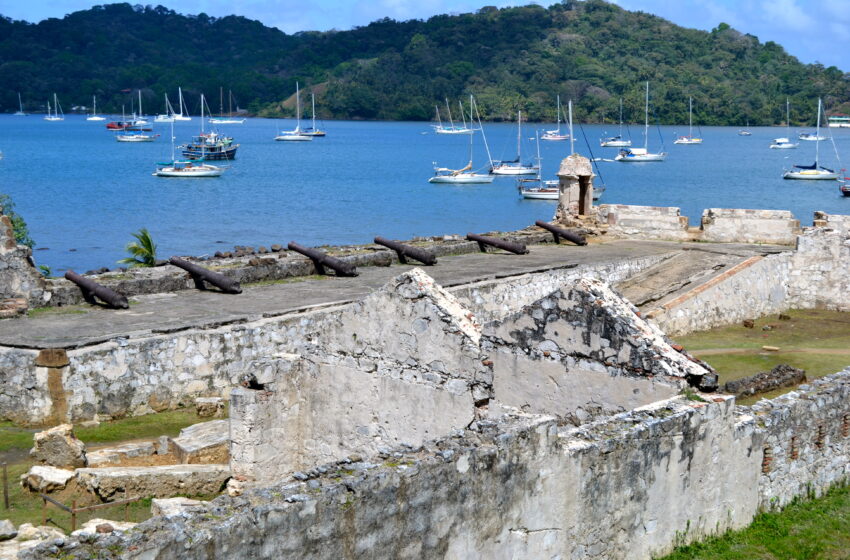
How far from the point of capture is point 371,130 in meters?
195

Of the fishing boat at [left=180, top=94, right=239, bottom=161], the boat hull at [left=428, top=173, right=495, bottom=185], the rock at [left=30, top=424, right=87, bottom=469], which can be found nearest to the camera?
the rock at [left=30, top=424, right=87, bottom=469]

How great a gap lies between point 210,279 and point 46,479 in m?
9.56

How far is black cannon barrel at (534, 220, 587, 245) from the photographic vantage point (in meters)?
29.5

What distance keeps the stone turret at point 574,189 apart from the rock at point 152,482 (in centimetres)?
1984

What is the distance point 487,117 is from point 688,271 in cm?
16701

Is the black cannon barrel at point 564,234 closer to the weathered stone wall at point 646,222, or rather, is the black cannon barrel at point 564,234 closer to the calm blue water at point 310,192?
the weathered stone wall at point 646,222

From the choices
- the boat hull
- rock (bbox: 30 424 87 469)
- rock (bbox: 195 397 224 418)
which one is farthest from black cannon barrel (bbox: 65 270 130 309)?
the boat hull

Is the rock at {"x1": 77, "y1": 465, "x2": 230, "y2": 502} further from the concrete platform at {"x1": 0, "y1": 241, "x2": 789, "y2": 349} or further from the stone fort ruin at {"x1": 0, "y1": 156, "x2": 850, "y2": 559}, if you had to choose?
the concrete platform at {"x1": 0, "y1": 241, "x2": 789, "y2": 349}

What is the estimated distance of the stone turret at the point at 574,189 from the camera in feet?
101

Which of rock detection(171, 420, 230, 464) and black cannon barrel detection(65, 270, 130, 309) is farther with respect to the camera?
black cannon barrel detection(65, 270, 130, 309)

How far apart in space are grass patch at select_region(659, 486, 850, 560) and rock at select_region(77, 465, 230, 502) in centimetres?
492

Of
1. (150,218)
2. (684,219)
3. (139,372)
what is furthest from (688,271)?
(150,218)

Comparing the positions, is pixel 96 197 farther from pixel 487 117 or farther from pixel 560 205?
pixel 487 117

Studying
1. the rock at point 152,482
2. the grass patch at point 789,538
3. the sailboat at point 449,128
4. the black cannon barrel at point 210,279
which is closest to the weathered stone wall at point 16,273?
the black cannon barrel at point 210,279
